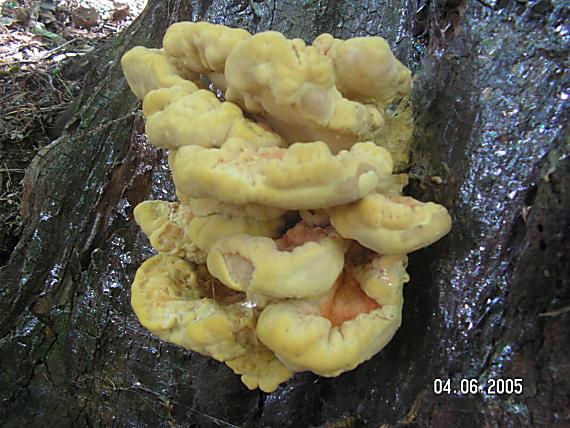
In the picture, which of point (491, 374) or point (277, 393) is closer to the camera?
point (491, 374)

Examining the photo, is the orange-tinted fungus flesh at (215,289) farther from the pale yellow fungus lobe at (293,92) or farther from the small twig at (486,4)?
the small twig at (486,4)

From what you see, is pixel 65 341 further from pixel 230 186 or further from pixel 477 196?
pixel 477 196

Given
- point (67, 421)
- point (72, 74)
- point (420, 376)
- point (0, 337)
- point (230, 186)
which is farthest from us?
point (72, 74)

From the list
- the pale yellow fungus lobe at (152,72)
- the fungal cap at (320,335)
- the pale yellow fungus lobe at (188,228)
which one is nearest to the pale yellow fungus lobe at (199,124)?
the pale yellow fungus lobe at (152,72)

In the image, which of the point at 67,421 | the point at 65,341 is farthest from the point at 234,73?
the point at 67,421

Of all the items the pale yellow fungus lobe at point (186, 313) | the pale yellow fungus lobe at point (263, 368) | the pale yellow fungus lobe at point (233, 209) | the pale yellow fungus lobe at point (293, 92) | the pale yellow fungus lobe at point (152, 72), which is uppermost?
the pale yellow fungus lobe at point (152, 72)

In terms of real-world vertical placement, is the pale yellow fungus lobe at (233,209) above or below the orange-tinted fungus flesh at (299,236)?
above

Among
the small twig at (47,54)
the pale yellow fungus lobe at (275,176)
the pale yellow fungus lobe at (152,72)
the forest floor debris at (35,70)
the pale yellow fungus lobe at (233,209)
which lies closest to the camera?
the pale yellow fungus lobe at (275,176)
